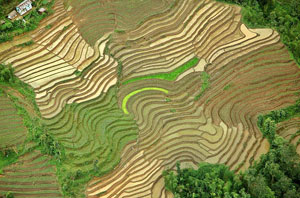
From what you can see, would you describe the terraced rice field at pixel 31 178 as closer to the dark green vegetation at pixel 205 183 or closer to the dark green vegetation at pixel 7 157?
the dark green vegetation at pixel 7 157

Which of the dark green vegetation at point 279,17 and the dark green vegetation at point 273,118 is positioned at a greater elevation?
the dark green vegetation at point 279,17

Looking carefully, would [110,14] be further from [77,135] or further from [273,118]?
[273,118]

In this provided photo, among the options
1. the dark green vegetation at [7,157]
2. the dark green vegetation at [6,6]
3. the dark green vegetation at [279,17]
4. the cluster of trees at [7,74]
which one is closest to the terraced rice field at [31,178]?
the dark green vegetation at [7,157]

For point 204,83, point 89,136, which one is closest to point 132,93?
point 89,136

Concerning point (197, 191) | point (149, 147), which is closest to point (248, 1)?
point (149, 147)

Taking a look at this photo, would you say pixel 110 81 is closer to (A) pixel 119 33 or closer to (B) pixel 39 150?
(A) pixel 119 33

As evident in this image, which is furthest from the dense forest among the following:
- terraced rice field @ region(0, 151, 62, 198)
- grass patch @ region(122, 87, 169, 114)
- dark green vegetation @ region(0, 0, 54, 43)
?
dark green vegetation @ region(0, 0, 54, 43)
